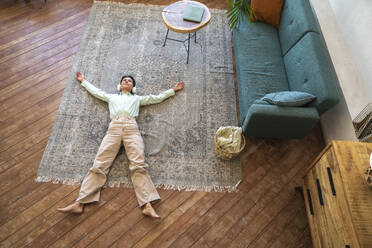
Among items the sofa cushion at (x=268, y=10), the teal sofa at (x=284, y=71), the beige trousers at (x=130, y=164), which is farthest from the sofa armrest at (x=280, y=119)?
the sofa cushion at (x=268, y=10)

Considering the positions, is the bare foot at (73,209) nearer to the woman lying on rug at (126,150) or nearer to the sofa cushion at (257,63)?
the woman lying on rug at (126,150)

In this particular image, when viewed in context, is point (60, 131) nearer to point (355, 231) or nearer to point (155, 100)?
point (155, 100)

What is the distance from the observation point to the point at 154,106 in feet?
9.61

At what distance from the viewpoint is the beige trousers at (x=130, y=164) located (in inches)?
92.0

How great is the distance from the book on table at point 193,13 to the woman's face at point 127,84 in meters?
0.93

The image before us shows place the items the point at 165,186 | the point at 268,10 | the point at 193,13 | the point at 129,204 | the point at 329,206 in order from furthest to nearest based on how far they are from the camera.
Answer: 1. the point at 268,10
2. the point at 193,13
3. the point at 165,186
4. the point at 129,204
5. the point at 329,206

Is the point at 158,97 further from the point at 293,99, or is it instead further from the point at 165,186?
the point at 293,99

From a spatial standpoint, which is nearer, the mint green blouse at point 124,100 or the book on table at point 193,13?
the mint green blouse at point 124,100

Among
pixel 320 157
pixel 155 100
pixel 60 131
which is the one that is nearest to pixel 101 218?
pixel 60 131

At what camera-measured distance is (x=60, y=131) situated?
2.70 m

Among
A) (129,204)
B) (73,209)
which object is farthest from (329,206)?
(73,209)

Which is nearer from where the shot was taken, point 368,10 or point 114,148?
point 368,10

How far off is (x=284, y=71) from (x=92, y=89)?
2094 millimetres

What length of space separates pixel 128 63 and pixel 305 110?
2062 mm
